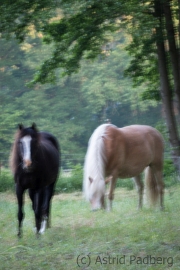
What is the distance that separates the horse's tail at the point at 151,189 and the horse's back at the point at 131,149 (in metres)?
0.30

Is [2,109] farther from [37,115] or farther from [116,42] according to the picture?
[116,42]

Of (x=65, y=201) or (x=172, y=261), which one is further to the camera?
(x=65, y=201)

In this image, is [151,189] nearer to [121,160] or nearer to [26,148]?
[121,160]

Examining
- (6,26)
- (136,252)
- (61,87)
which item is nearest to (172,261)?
(136,252)

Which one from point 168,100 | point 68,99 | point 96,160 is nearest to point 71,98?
point 68,99

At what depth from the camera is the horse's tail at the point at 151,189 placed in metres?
12.2

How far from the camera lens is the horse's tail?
12.2m

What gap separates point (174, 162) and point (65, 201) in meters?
3.61

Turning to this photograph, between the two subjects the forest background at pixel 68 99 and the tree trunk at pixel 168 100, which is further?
the forest background at pixel 68 99

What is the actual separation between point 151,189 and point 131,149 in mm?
984

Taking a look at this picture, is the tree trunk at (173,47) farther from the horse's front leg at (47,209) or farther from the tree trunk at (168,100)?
the horse's front leg at (47,209)

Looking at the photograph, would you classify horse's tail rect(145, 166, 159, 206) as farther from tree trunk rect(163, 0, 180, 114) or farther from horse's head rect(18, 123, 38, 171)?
horse's head rect(18, 123, 38, 171)

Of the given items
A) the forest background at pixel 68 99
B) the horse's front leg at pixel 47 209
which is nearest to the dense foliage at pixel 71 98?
the forest background at pixel 68 99

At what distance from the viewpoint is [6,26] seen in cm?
1048
